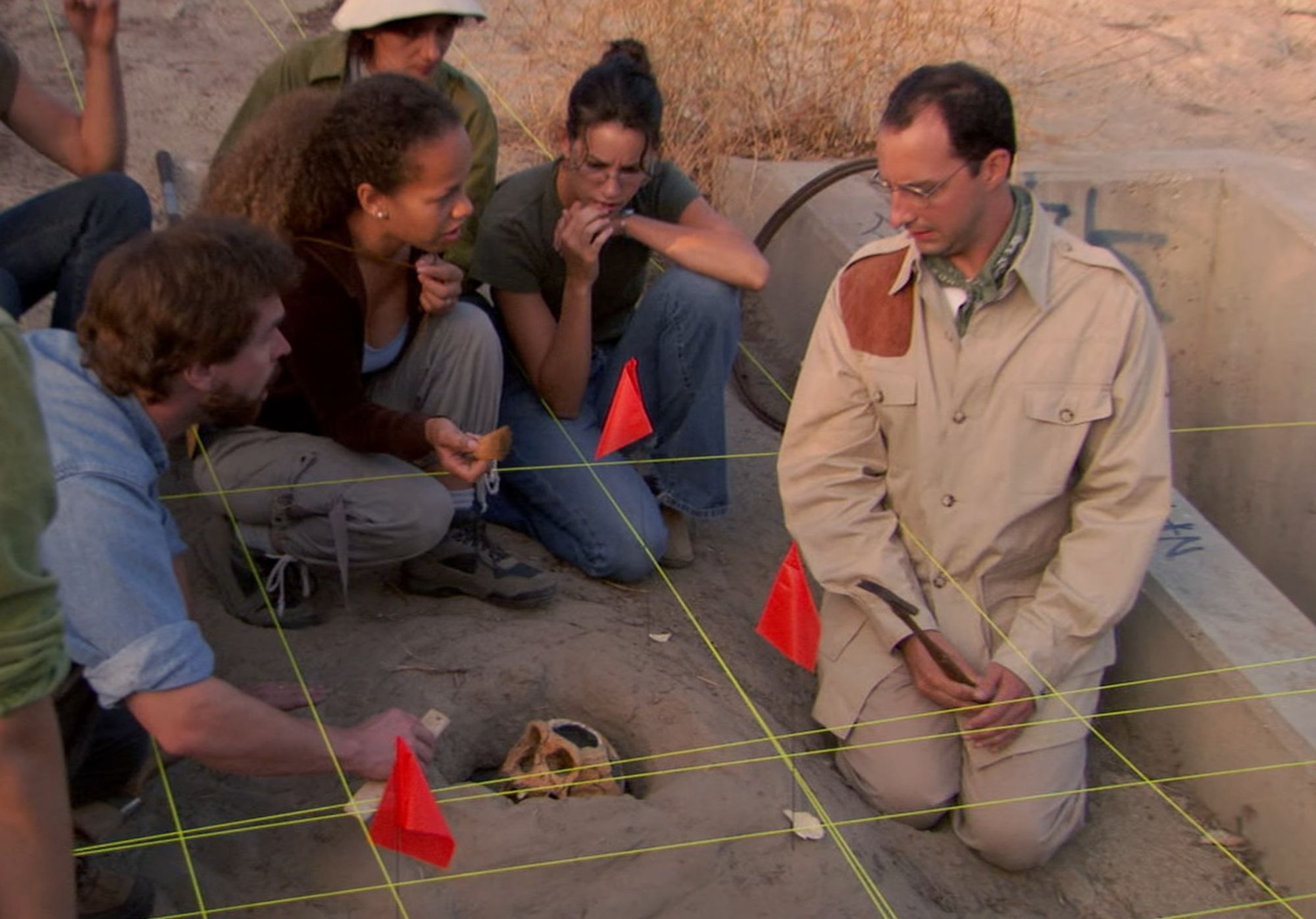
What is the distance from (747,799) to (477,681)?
699 millimetres

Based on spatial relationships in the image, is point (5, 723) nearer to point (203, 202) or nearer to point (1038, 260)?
point (203, 202)

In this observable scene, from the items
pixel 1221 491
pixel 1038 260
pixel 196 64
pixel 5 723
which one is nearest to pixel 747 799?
pixel 1038 260

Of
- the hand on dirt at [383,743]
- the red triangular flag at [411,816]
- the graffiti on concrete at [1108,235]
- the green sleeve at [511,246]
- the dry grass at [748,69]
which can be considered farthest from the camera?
the dry grass at [748,69]

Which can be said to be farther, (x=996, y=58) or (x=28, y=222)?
(x=996, y=58)

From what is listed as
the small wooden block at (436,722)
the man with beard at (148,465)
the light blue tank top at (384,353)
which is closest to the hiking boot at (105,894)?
the man with beard at (148,465)

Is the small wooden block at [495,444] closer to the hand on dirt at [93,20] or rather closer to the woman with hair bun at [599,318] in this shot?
the woman with hair bun at [599,318]

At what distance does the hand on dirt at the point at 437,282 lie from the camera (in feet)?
10.9

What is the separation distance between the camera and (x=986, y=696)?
317cm

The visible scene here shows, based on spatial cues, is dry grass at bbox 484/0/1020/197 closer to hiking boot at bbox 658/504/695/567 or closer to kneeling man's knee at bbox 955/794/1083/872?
hiking boot at bbox 658/504/695/567

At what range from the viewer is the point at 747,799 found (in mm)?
3053

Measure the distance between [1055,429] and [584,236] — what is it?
1.23m

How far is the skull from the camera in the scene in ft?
9.99

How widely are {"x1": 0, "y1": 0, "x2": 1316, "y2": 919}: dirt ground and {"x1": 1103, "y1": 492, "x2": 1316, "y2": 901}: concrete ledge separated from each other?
10 cm

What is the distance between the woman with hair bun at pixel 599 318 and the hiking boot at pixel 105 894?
1.60 meters
